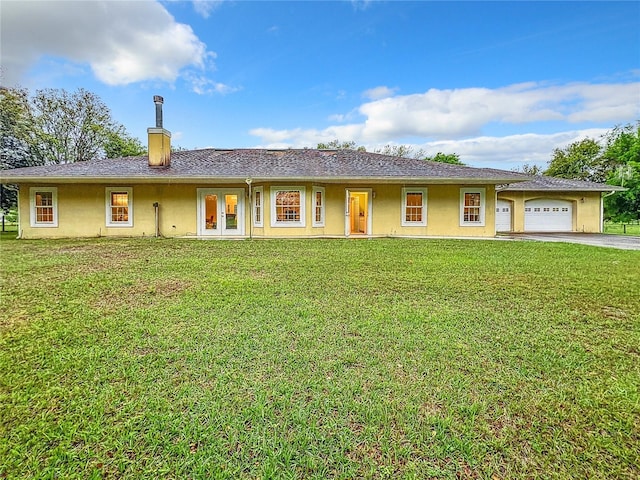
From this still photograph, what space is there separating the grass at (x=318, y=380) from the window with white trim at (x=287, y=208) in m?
7.95

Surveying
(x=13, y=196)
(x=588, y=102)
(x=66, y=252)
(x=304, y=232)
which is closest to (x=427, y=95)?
(x=588, y=102)

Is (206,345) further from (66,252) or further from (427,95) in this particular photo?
(427,95)

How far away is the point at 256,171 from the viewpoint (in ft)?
41.9

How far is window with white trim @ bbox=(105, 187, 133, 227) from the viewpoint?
43.4 feet

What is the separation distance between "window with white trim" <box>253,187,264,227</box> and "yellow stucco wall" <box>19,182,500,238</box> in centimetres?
13

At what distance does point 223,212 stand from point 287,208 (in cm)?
260

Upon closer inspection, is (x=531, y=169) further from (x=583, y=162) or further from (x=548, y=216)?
(x=548, y=216)

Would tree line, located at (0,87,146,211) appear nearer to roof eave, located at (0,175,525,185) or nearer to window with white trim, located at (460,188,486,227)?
roof eave, located at (0,175,525,185)

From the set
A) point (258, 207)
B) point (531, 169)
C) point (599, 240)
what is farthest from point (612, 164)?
point (258, 207)

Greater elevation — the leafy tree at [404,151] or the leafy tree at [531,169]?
the leafy tree at [404,151]

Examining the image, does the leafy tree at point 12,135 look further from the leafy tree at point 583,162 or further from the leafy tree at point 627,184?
the leafy tree at point 583,162

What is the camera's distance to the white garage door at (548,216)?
1775cm

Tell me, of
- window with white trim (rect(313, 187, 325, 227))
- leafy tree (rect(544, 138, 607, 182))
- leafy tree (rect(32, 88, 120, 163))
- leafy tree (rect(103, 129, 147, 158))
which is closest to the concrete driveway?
window with white trim (rect(313, 187, 325, 227))

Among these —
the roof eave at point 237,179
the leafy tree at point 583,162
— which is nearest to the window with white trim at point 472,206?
the roof eave at point 237,179
